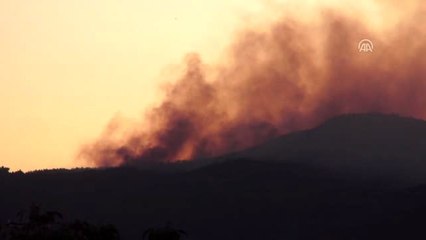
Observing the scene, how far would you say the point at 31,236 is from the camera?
4225cm

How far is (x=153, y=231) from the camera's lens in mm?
43906

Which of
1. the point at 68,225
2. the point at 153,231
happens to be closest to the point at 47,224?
the point at 68,225

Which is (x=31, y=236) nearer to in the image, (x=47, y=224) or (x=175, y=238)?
(x=47, y=224)

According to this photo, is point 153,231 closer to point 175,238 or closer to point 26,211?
point 175,238

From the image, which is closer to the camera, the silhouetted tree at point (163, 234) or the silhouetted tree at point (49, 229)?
the silhouetted tree at point (49, 229)

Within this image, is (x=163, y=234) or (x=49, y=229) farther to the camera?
(x=163, y=234)

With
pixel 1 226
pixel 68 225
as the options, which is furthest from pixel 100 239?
pixel 1 226

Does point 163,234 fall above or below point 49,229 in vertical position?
below

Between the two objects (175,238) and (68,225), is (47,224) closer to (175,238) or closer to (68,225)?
(68,225)

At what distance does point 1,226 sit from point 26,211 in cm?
144

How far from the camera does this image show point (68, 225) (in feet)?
141

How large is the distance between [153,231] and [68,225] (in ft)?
11.4

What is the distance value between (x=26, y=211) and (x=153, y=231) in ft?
17.6

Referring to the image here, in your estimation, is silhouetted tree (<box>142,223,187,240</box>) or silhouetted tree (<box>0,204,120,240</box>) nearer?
silhouetted tree (<box>0,204,120,240</box>)
